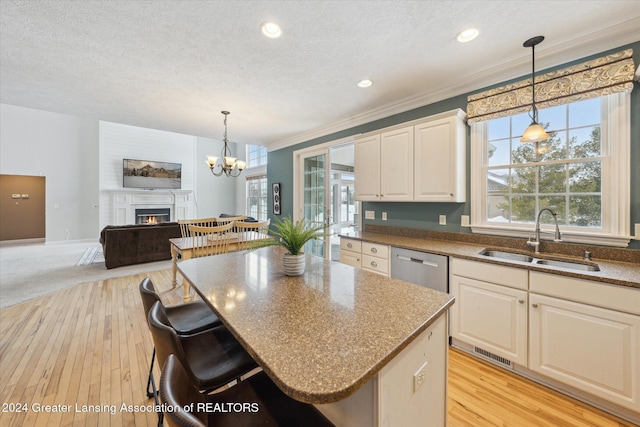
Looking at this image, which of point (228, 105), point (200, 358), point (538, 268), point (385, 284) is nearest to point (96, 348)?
point (200, 358)

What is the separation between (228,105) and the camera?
3385 millimetres

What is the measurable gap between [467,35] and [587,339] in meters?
2.29

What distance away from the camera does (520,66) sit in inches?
90.6

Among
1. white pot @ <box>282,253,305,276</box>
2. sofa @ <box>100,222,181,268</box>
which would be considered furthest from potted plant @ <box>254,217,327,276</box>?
sofa @ <box>100,222,181,268</box>

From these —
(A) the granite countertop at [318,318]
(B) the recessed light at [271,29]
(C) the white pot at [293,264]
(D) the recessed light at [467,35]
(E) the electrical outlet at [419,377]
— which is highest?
(B) the recessed light at [271,29]

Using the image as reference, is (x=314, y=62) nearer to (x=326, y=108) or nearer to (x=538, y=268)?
(x=326, y=108)

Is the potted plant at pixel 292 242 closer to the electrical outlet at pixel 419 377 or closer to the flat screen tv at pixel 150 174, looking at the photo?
the electrical outlet at pixel 419 377

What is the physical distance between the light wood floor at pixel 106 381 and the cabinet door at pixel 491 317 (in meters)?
0.21

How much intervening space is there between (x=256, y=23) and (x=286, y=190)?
3.56 meters

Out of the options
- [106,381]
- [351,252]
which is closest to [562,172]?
[351,252]

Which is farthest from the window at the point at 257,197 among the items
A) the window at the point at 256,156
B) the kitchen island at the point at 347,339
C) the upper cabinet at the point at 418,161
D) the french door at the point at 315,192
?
the kitchen island at the point at 347,339

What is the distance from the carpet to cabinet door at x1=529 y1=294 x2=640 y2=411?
719cm

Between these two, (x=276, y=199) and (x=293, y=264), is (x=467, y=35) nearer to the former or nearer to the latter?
(x=293, y=264)

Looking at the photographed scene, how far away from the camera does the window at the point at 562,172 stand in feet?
6.31
